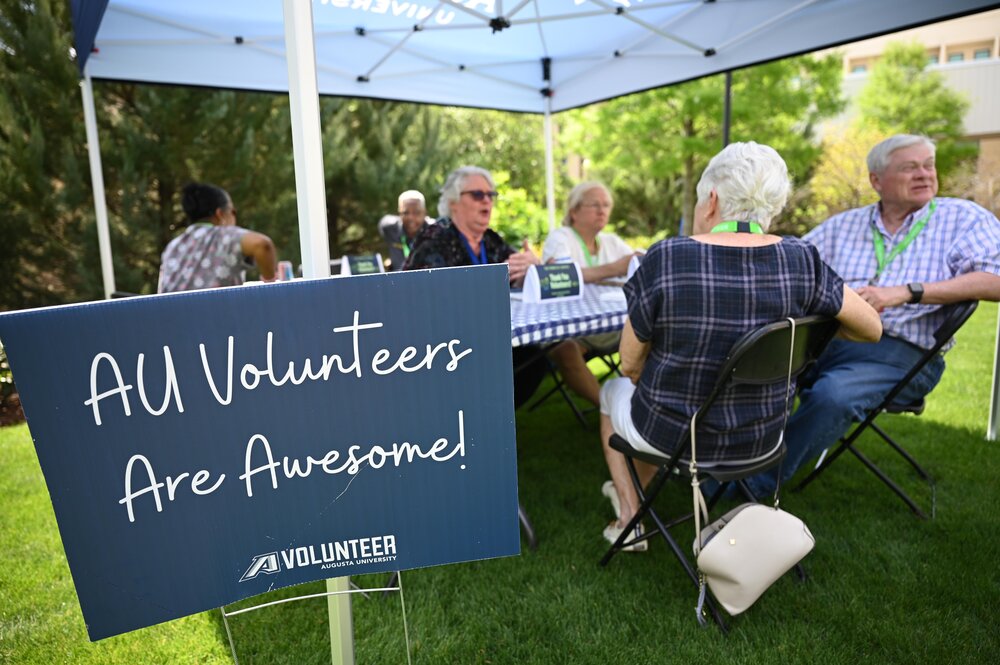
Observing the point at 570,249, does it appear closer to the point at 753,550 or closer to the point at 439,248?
the point at 439,248

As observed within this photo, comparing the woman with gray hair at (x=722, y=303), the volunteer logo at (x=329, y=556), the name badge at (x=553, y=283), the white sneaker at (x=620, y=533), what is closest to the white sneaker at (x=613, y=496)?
the white sneaker at (x=620, y=533)

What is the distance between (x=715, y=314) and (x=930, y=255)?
1.45 meters

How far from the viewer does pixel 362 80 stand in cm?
453

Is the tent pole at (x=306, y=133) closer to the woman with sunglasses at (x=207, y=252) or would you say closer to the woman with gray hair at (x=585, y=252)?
the woman with gray hair at (x=585, y=252)

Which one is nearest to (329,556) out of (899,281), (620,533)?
(620,533)

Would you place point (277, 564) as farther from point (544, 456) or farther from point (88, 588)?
point (544, 456)

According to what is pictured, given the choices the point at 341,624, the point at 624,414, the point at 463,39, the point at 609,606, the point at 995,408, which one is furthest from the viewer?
the point at 463,39

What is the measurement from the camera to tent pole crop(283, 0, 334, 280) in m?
1.03

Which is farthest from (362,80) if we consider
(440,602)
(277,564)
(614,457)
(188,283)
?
(277,564)

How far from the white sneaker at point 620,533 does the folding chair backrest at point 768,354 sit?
76cm

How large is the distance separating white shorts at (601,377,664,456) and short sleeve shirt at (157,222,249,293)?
87.5 inches

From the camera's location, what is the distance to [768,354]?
1.57 meters

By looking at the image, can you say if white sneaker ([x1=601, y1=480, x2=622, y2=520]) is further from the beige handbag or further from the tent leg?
the tent leg

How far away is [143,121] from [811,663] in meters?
7.50
